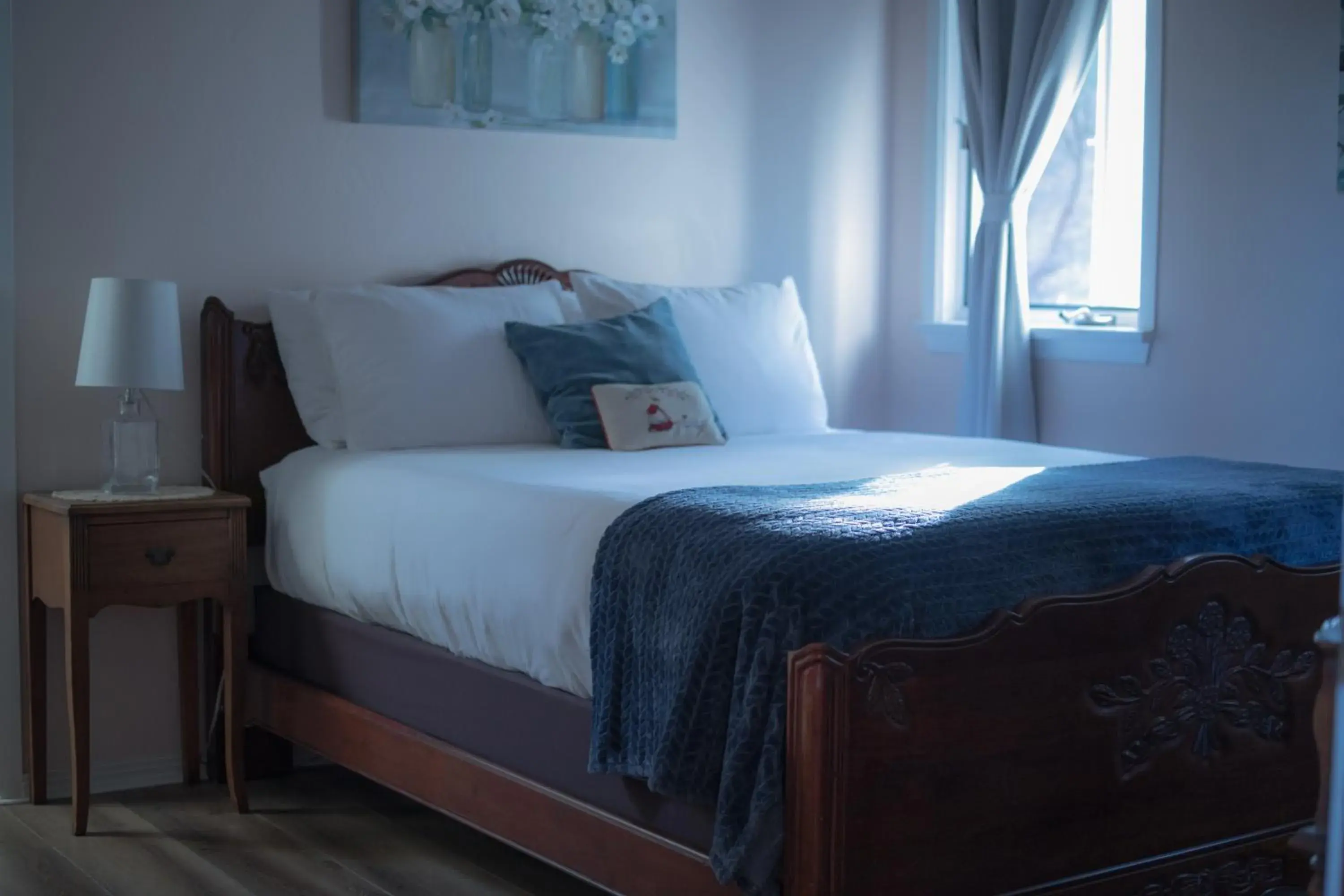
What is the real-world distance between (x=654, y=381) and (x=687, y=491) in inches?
40.5

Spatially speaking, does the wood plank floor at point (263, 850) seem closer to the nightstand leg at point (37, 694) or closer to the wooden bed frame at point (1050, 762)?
the nightstand leg at point (37, 694)

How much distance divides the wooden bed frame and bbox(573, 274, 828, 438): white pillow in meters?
1.34

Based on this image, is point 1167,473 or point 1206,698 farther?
point 1167,473

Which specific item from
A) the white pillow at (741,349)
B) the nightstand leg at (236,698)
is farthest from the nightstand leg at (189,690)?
the white pillow at (741,349)

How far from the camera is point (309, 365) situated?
3602 mm

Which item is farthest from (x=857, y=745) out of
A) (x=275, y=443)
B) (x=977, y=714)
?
(x=275, y=443)

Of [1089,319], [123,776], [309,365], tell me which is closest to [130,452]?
[309,365]

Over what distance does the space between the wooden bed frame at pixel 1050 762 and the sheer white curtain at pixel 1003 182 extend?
1.81 metres

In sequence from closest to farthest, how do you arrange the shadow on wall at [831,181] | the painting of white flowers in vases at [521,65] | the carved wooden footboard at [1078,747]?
1. the carved wooden footboard at [1078,747]
2. the painting of white flowers in vases at [521,65]
3. the shadow on wall at [831,181]

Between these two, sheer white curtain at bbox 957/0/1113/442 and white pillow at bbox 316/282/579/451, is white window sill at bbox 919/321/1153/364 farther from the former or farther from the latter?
white pillow at bbox 316/282/579/451

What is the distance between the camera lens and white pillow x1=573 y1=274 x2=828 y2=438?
3.90 m

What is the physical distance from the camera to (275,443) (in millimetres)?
3686

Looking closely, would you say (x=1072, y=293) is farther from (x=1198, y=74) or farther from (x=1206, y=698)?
(x=1206, y=698)

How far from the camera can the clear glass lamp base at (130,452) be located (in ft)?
11.1
